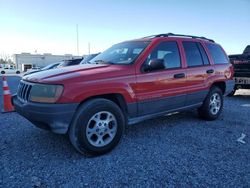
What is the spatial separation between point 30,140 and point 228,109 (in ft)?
17.4

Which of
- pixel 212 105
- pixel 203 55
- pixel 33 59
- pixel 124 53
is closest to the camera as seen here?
pixel 124 53

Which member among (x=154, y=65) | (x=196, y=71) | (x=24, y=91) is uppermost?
(x=154, y=65)

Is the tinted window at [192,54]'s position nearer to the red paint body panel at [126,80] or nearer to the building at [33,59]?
the red paint body panel at [126,80]

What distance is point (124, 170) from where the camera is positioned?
283 centimetres

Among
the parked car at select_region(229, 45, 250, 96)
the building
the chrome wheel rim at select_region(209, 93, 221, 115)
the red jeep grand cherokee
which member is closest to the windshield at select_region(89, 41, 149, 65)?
the red jeep grand cherokee

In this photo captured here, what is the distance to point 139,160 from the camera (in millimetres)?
3092

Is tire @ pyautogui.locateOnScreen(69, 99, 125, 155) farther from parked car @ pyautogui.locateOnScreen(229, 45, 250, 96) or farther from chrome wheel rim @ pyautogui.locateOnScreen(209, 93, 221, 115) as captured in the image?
parked car @ pyautogui.locateOnScreen(229, 45, 250, 96)

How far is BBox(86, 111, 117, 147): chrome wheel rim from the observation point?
10.3 ft

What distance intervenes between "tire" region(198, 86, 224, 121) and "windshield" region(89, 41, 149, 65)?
2.07 m

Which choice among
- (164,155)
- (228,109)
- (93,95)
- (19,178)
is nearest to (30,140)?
(19,178)

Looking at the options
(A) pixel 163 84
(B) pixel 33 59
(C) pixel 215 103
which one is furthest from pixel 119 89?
(B) pixel 33 59

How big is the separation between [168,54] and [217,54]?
1.75 meters

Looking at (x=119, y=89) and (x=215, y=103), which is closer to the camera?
(x=119, y=89)

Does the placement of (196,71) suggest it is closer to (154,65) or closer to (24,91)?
(154,65)
